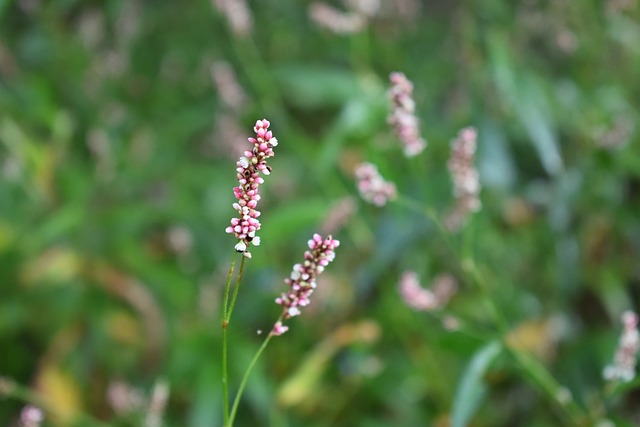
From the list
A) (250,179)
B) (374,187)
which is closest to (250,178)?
(250,179)

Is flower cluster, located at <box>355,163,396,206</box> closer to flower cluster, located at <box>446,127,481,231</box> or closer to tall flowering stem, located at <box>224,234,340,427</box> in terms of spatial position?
flower cluster, located at <box>446,127,481,231</box>

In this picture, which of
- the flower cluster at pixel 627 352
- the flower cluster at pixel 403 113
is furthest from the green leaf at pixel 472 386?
the flower cluster at pixel 403 113

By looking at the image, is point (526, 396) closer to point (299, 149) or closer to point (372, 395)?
point (372, 395)

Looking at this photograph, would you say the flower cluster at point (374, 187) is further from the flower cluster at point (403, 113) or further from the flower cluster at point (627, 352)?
the flower cluster at point (627, 352)

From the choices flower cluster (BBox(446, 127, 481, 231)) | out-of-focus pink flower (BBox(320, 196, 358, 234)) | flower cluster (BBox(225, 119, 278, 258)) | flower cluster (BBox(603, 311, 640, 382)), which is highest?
out-of-focus pink flower (BBox(320, 196, 358, 234))

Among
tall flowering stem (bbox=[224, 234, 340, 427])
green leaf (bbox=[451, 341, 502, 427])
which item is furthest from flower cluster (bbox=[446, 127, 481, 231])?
tall flowering stem (bbox=[224, 234, 340, 427])

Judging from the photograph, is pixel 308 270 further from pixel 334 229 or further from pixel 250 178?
pixel 334 229

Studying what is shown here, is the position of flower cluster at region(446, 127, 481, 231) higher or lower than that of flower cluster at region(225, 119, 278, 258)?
higher
